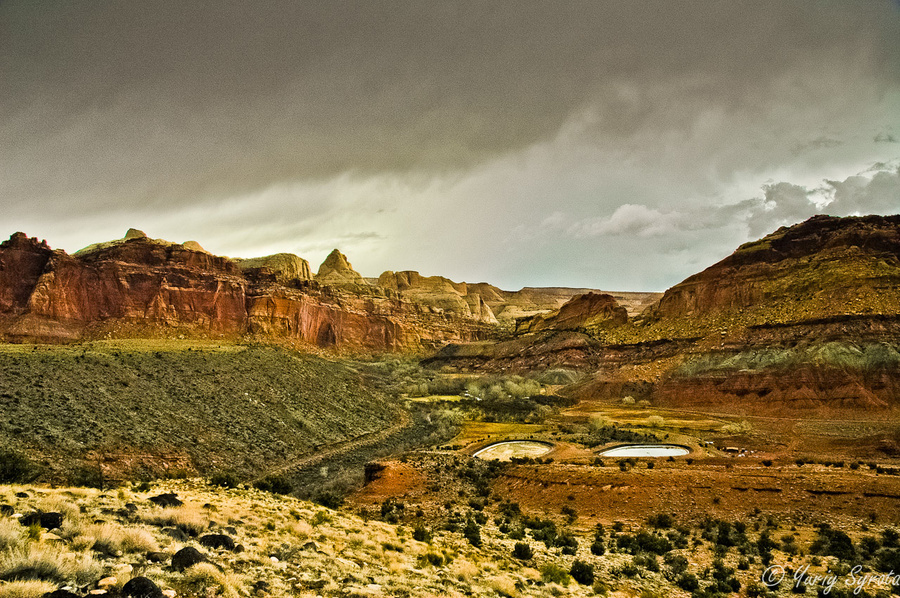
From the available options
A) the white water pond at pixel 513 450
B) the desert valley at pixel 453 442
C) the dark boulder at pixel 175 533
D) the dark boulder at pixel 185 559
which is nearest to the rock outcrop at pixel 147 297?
the desert valley at pixel 453 442

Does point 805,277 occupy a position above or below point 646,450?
above

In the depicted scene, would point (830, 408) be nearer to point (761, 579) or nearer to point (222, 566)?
point (761, 579)

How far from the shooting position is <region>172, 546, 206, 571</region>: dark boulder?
9.25 m

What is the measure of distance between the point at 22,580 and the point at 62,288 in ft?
245

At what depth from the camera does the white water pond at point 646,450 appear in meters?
34.8

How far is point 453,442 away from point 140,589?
38.9 metres

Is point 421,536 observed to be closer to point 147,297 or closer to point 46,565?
point 46,565

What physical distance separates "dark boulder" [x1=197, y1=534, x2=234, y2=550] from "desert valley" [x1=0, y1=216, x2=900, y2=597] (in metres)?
0.10

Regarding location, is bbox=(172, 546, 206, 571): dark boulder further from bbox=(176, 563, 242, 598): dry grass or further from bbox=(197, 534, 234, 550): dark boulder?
bbox=(197, 534, 234, 550): dark boulder

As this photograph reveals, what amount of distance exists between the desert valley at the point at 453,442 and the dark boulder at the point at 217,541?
10 centimetres

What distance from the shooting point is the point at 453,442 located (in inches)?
1775

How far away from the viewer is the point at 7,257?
66688 mm

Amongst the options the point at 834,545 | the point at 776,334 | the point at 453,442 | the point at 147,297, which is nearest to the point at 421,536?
the point at 834,545

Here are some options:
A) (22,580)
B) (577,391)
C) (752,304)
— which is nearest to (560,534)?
(22,580)
